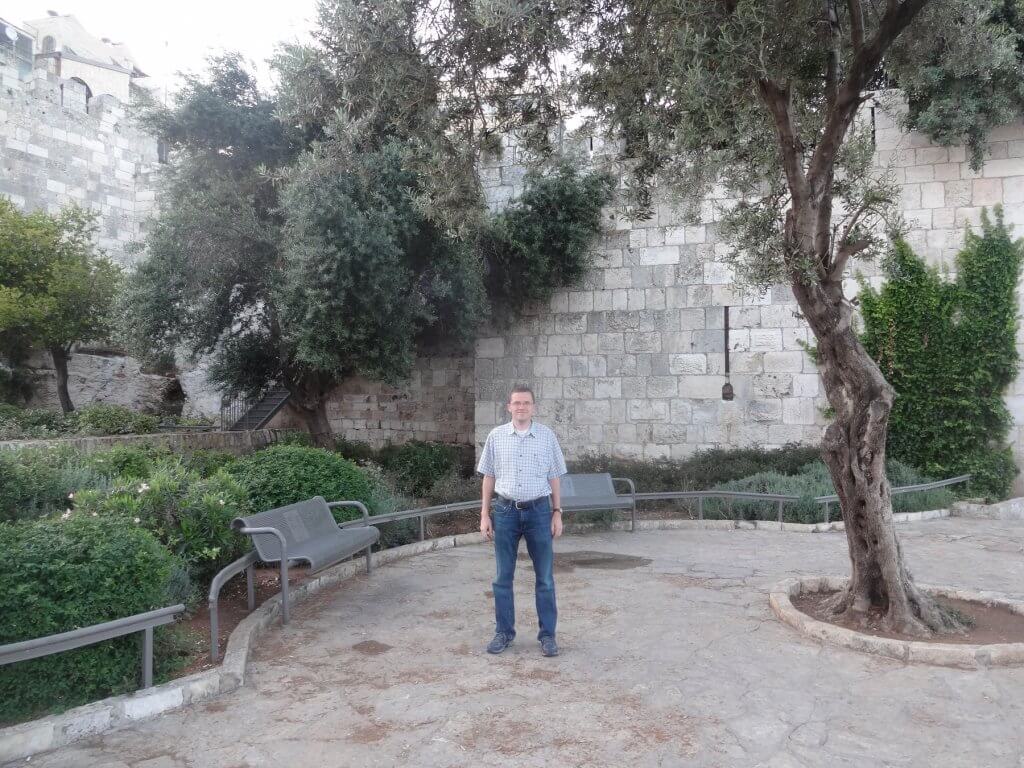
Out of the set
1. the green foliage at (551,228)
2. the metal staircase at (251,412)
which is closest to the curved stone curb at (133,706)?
the green foliage at (551,228)

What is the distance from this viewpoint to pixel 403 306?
1137 centimetres

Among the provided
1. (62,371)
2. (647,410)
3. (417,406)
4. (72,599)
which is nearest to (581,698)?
(72,599)

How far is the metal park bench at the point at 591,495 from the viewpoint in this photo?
812cm

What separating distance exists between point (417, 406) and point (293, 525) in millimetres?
9390

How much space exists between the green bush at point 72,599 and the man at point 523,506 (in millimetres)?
1815

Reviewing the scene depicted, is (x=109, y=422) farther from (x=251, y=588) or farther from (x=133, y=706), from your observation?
(x=133, y=706)

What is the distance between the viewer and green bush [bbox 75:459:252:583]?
498cm

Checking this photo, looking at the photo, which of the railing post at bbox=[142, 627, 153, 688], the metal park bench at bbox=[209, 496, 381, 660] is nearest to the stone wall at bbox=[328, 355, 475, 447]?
the metal park bench at bbox=[209, 496, 381, 660]

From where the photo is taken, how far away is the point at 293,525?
5.68 metres

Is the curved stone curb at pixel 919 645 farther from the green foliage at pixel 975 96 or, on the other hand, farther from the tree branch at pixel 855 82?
the green foliage at pixel 975 96

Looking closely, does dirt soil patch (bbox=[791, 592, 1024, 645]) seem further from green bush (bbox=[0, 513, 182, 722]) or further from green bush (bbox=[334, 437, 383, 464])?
green bush (bbox=[334, 437, 383, 464])

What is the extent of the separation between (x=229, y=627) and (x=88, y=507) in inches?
46.2

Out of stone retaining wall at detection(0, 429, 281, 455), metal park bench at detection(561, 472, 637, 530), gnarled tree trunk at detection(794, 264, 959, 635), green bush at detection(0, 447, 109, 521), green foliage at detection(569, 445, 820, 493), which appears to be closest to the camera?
gnarled tree trunk at detection(794, 264, 959, 635)

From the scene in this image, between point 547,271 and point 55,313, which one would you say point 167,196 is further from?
point 547,271
